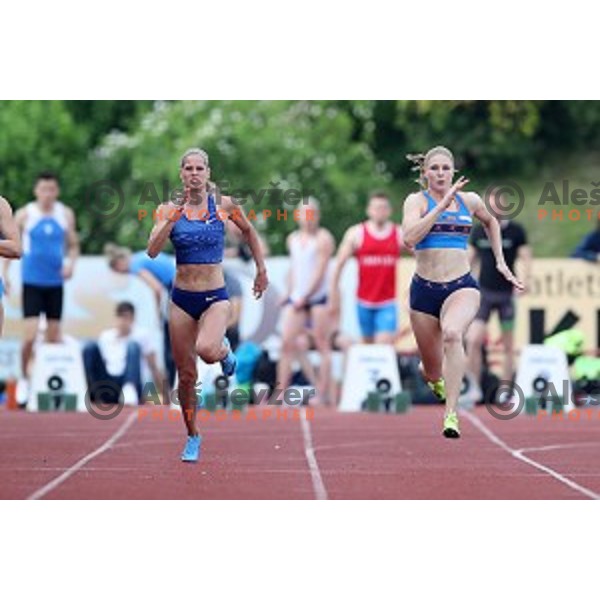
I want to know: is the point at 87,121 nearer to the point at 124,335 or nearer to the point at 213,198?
the point at 124,335

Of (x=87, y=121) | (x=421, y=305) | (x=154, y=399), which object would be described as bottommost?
(x=154, y=399)

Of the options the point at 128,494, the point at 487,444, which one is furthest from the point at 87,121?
the point at 128,494

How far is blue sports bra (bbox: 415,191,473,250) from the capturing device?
1348cm

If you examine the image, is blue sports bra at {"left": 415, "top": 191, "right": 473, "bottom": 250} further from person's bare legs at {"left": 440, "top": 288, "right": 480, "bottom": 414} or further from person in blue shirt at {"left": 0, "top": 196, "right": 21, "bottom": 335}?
person in blue shirt at {"left": 0, "top": 196, "right": 21, "bottom": 335}

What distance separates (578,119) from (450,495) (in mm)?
18616

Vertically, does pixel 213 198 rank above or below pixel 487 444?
above

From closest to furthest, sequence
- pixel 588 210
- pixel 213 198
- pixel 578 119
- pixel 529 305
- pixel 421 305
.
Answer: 1. pixel 213 198
2. pixel 421 305
3. pixel 529 305
4. pixel 588 210
5. pixel 578 119

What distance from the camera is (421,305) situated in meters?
13.9

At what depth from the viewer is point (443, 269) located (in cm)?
1371

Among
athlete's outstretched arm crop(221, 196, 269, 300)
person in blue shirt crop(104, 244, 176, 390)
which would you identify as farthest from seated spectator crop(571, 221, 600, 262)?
Result: athlete's outstretched arm crop(221, 196, 269, 300)

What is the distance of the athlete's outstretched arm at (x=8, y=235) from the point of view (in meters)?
12.7

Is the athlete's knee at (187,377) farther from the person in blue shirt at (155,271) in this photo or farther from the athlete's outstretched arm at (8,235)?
the person in blue shirt at (155,271)

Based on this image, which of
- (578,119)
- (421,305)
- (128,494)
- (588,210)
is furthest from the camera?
(578,119)

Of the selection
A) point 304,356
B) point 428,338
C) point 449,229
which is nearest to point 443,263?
point 449,229
